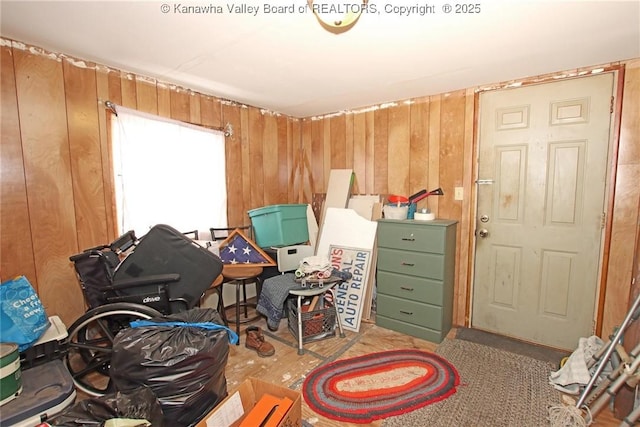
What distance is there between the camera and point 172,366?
1.35m

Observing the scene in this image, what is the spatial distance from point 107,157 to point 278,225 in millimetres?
1568

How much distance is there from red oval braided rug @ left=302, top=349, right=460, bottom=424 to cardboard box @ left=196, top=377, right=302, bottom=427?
41 cm

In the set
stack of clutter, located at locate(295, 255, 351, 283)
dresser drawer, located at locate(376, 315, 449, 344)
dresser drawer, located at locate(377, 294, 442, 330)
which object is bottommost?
dresser drawer, located at locate(376, 315, 449, 344)

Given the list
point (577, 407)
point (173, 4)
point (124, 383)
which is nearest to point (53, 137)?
point (173, 4)

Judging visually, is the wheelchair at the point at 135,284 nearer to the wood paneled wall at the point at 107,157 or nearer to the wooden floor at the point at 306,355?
the wood paneled wall at the point at 107,157

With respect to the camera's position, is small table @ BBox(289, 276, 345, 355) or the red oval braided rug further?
small table @ BBox(289, 276, 345, 355)

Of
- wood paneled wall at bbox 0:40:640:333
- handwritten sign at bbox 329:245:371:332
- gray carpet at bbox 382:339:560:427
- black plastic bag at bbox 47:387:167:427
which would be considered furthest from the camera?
handwritten sign at bbox 329:245:371:332

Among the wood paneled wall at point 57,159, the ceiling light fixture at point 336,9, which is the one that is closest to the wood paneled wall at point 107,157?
the wood paneled wall at point 57,159

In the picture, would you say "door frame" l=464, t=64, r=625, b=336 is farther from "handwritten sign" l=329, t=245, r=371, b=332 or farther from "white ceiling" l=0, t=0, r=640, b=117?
"handwritten sign" l=329, t=245, r=371, b=332

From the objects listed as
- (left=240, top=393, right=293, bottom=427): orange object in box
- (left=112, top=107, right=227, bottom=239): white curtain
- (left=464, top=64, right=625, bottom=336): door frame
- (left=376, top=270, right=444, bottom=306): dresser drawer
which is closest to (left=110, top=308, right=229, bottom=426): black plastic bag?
(left=240, top=393, right=293, bottom=427): orange object in box

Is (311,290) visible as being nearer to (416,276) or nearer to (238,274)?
(238,274)

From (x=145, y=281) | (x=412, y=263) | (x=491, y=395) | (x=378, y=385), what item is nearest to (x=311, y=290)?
(x=378, y=385)

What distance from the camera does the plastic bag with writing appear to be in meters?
1.51

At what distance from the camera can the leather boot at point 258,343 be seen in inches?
93.1
